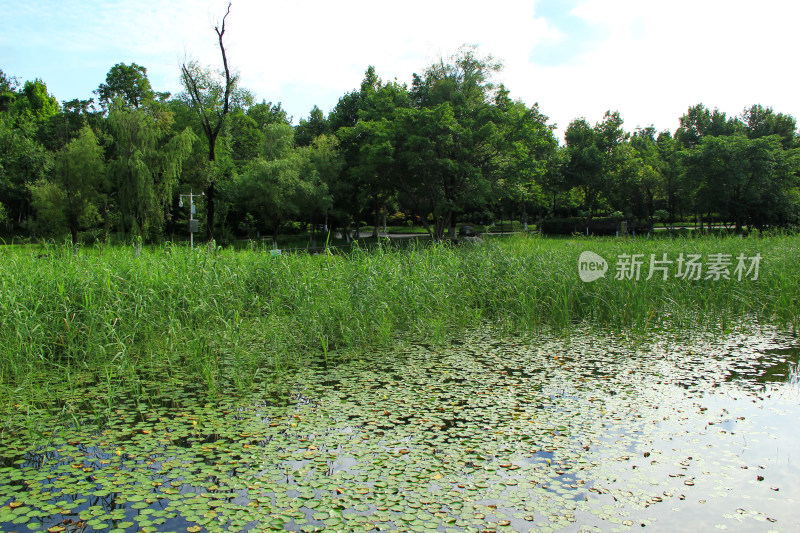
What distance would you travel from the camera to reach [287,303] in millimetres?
7379

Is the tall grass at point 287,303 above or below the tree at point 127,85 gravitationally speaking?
below

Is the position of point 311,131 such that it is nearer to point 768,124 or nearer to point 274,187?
point 274,187

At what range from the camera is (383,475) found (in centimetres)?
334

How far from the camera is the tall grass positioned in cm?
543

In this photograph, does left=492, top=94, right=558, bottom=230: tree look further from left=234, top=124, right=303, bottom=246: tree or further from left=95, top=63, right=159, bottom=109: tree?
left=95, top=63, right=159, bottom=109: tree

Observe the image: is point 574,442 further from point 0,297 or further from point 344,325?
point 0,297

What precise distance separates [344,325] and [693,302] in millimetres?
5468

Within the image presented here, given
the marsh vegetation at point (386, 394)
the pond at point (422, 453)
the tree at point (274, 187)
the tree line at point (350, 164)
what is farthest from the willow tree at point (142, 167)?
→ the pond at point (422, 453)

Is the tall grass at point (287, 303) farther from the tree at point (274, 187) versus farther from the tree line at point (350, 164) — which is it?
the tree at point (274, 187)

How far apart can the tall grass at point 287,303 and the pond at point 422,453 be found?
0.58 m

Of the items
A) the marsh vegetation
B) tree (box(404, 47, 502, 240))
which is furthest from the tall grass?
tree (box(404, 47, 502, 240))

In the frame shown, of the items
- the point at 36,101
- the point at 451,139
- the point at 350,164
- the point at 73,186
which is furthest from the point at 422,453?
the point at 36,101

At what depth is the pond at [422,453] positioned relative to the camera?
2943mm

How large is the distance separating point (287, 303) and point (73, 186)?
2018cm
